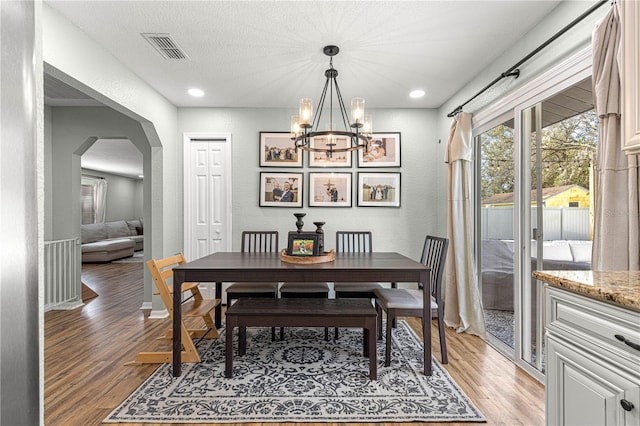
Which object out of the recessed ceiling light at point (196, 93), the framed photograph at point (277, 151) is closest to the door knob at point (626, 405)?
the framed photograph at point (277, 151)

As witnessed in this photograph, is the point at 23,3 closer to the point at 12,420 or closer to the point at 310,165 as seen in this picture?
the point at 12,420

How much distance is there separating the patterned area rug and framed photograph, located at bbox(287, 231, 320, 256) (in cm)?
83

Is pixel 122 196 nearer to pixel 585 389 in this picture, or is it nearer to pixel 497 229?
pixel 497 229

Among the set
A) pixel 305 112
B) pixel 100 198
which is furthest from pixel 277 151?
pixel 100 198

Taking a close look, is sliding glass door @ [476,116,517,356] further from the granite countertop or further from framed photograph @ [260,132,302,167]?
framed photograph @ [260,132,302,167]

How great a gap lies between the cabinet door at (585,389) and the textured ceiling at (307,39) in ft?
6.88

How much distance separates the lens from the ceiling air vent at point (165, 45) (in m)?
2.51

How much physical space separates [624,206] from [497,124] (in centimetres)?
161

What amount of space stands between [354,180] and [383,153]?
1.66ft

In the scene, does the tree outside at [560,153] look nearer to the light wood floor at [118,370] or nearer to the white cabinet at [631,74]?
the white cabinet at [631,74]

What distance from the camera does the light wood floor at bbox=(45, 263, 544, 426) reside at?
6.41 feet

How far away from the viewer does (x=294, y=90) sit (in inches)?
141

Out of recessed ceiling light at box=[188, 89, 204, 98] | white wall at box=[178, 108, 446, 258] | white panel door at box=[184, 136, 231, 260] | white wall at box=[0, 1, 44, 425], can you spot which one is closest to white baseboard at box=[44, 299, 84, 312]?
white panel door at box=[184, 136, 231, 260]

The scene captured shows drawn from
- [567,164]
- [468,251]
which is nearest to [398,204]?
[468,251]
